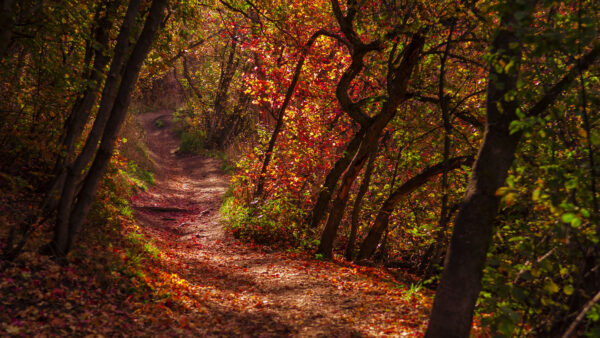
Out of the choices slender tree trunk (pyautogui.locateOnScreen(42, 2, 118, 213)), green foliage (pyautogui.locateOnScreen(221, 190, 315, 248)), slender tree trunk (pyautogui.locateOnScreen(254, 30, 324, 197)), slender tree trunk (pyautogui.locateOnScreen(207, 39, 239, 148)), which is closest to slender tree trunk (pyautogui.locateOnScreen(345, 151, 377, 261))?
green foliage (pyautogui.locateOnScreen(221, 190, 315, 248))

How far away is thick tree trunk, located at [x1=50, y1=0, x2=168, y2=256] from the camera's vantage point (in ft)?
17.1

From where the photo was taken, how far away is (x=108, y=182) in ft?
30.3

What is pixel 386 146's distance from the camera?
886 centimetres

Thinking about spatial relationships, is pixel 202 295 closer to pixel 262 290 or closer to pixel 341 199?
pixel 262 290

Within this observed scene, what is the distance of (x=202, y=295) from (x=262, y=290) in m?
1.22

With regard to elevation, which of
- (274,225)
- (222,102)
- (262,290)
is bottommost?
(262,290)

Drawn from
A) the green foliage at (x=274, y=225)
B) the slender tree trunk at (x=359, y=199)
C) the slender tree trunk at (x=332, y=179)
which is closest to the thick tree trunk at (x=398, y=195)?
the slender tree trunk at (x=359, y=199)

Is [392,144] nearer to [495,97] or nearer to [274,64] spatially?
[274,64]

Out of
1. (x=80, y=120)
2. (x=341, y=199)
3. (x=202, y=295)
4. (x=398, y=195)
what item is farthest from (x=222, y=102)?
(x=202, y=295)

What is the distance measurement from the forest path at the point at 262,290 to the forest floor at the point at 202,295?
0.02 m

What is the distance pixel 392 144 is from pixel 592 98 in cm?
742

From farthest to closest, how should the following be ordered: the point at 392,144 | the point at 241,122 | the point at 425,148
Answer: the point at 241,122 < the point at 392,144 < the point at 425,148

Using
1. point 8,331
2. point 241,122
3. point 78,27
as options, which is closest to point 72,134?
point 78,27

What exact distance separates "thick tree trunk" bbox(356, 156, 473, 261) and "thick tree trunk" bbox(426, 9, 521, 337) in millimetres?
3503
